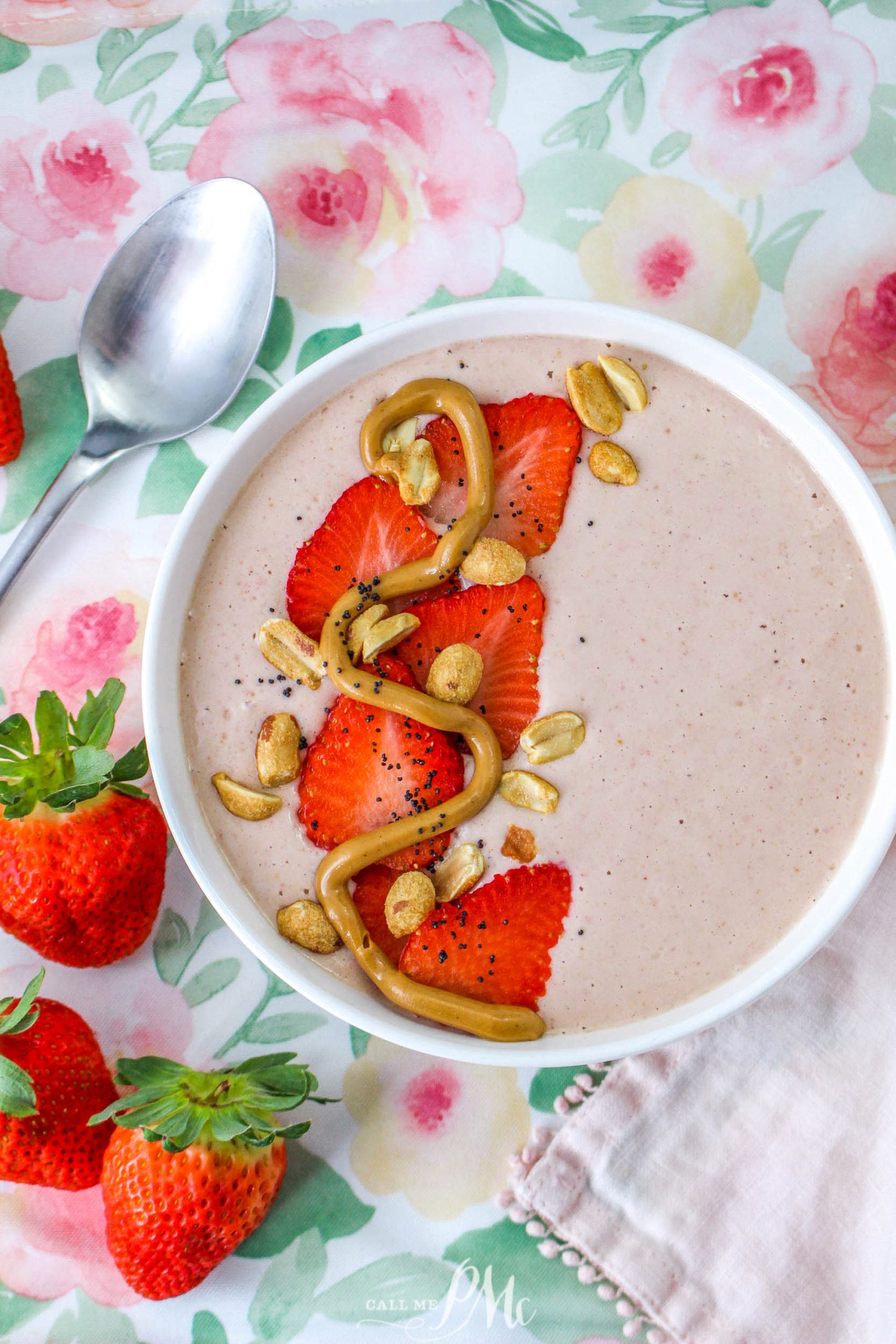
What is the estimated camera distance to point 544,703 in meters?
1.46

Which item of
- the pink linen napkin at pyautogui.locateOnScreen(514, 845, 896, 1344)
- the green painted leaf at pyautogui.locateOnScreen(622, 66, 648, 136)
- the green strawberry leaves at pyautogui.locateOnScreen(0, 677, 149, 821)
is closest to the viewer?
the green strawberry leaves at pyautogui.locateOnScreen(0, 677, 149, 821)

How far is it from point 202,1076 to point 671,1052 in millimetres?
687

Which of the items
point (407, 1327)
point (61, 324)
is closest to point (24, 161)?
point (61, 324)

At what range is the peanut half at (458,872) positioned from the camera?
145 centimetres

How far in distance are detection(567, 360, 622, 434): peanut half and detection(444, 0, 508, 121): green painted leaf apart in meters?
0.59

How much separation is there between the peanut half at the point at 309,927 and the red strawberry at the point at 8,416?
816mm

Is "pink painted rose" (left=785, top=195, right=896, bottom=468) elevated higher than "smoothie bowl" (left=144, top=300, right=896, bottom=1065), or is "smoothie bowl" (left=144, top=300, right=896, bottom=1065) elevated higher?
"pink painted rose" (left=785, top=195, right=896, bottom=468)

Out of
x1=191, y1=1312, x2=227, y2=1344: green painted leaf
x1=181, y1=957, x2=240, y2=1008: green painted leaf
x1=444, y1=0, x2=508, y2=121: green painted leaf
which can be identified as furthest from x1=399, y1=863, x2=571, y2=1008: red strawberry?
x1=444, y1=0, x2=508, y2=121: green painted leaf

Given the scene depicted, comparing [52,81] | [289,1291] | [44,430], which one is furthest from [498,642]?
[52,81]

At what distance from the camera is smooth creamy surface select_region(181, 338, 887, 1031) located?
1462mm

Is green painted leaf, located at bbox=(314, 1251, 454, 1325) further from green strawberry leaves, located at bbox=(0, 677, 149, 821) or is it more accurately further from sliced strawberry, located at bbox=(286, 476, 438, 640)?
sliced strawberry, located at bbox=(286, 476, 438, 640)

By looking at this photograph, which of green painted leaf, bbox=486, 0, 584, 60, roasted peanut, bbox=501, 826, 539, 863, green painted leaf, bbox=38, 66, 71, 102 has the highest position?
green painted leaf, bbox=486, 0, 584, 60

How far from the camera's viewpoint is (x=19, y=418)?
1721 millimetres

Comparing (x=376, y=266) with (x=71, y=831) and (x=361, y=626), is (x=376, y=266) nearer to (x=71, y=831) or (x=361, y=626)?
(x=361, y=626)
